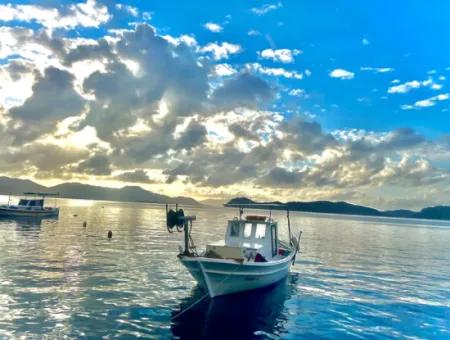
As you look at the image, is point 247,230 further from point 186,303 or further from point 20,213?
point 20,213

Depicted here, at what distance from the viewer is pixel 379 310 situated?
2703 cm

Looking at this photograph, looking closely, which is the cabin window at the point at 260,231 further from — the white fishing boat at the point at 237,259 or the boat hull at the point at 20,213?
the boat hull at the point at 20,213

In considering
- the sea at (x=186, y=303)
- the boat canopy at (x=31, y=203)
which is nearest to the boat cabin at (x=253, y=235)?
the sea at (x=186, y=303)

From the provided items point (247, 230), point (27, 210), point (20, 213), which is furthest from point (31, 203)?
point (247, 230)

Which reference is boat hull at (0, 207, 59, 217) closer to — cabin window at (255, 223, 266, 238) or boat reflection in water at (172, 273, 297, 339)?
boat reflection in water at (172, 273, 297, 339)

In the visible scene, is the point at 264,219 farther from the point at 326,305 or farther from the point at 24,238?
the point at 24,238

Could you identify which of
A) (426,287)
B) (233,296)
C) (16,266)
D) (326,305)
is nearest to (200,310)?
(233,296)

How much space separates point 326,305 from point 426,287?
598 inches

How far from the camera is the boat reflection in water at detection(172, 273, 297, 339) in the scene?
19875mm

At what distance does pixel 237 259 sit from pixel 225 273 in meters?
1.26

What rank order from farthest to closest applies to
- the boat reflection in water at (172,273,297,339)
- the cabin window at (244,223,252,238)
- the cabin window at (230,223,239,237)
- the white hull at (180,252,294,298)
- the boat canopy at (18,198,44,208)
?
the boat canopy at (18,198,44,208) < the cabin window at (230,223,239,237) < the cabin window at (244,223,252,238) < the white hull at (180,252,294,298) < the boat reflection in water at (172,273,297,339)

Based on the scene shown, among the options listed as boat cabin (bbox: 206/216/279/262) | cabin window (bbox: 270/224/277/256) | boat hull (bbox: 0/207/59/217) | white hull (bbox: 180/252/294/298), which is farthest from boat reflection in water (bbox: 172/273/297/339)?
boat hull (bbox: 0/207/59/217)

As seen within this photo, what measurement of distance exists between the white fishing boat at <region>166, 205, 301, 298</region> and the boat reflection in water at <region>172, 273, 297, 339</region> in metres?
0.79

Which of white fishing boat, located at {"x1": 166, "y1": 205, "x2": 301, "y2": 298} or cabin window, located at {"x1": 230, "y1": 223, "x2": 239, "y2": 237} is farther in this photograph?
cabin window, located at {"x1": 230, "y1": 223, "x2": 239, "y2": 237}
